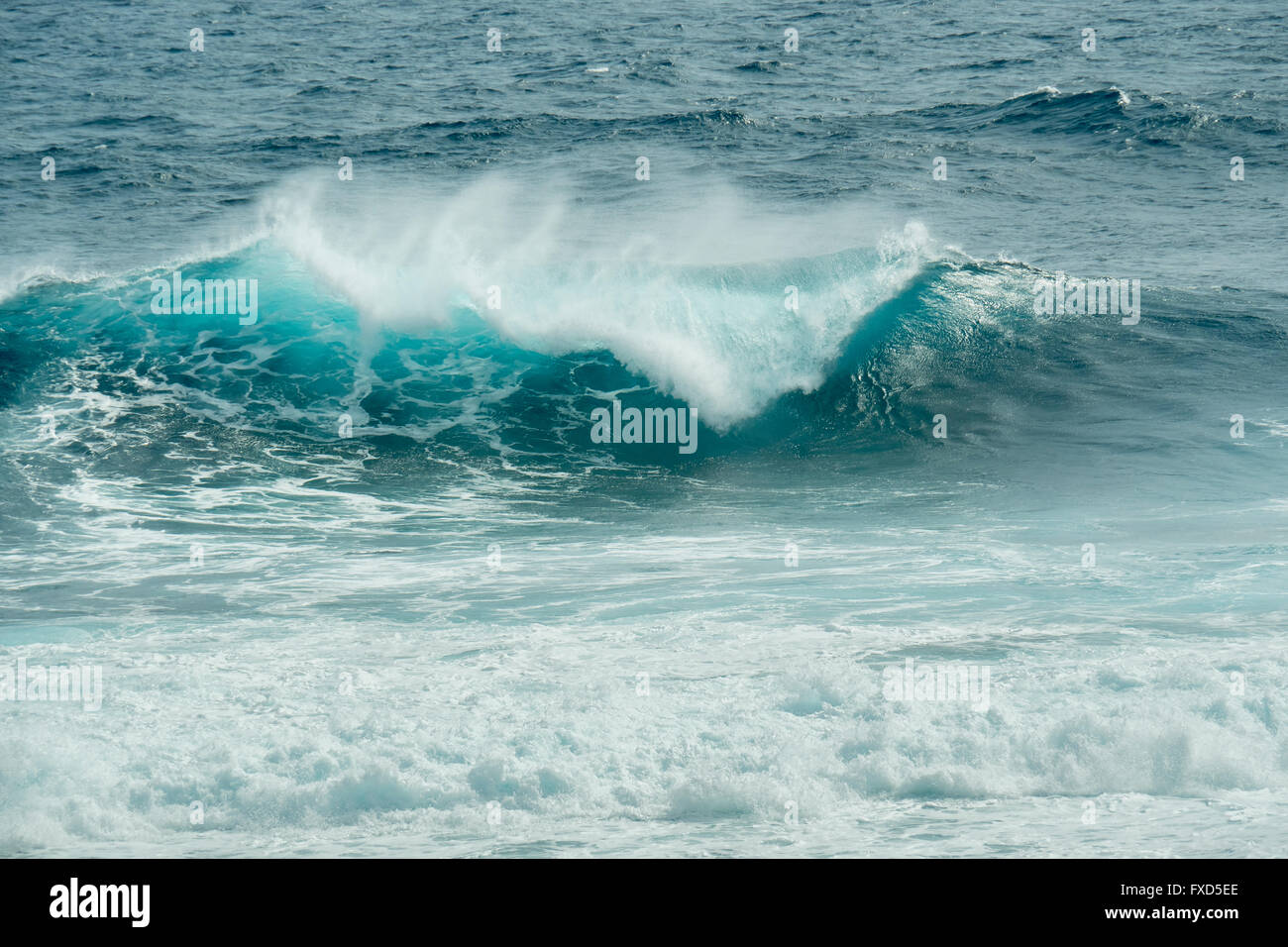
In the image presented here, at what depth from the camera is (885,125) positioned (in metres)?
25.7

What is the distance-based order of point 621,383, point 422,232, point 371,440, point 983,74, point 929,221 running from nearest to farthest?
point 371,440
point 621,383
point 422,232
point 929,221
point 983,74

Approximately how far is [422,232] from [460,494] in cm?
735

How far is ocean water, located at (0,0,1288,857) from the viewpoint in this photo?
6.19 m

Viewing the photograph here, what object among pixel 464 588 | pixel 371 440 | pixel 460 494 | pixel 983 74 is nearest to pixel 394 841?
pixel 464 588

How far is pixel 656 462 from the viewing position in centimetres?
1297

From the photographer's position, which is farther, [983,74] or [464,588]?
[983,74]

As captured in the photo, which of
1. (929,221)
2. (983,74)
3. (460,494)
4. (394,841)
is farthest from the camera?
(983,74)

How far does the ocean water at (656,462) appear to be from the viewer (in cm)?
619

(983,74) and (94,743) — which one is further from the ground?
(983,74)

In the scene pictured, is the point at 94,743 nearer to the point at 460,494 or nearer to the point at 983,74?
the point at 460,494

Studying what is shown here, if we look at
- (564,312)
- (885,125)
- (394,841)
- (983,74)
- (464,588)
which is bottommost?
(394,841)

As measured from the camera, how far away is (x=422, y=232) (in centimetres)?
1788
